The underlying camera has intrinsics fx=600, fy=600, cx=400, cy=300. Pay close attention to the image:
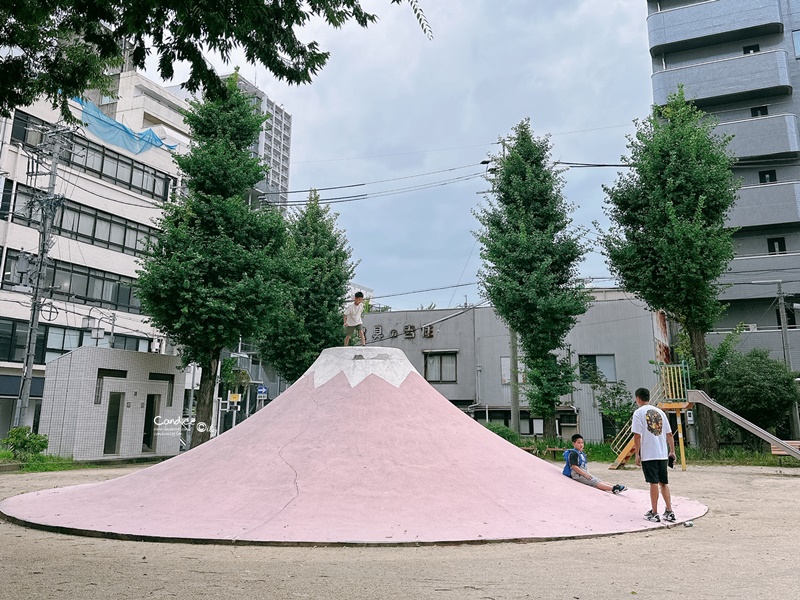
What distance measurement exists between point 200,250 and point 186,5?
650 inches

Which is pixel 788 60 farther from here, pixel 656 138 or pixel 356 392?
pixel 356 392

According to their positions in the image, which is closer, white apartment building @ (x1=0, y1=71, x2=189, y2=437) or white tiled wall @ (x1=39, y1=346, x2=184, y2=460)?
white tiled wall @ (x1=39, y1=346, x2=184, y2=460)

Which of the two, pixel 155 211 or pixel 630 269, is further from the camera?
pixel 155 211

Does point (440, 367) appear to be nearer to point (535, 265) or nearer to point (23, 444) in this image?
point (535, 265)

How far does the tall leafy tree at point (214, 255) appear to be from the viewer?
20.9 m

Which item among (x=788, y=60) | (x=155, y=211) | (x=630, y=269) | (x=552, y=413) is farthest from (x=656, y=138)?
(x=155, y=211)

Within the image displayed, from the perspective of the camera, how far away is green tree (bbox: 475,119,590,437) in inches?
930

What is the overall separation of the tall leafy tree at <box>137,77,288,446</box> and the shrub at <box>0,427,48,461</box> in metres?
4.98

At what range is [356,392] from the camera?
10.9 meters

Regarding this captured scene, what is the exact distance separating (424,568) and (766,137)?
115 feet

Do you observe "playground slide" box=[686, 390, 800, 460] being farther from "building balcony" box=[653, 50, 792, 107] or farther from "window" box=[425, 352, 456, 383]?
"building balcony" box=[653, 50, 792, 107]

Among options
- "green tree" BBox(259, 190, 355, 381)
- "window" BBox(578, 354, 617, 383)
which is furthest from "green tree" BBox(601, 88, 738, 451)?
"green tree" BBox(259, 190, 355, 381)

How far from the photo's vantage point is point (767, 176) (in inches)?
1331

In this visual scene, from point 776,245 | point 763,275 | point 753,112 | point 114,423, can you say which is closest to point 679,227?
point 763,275
